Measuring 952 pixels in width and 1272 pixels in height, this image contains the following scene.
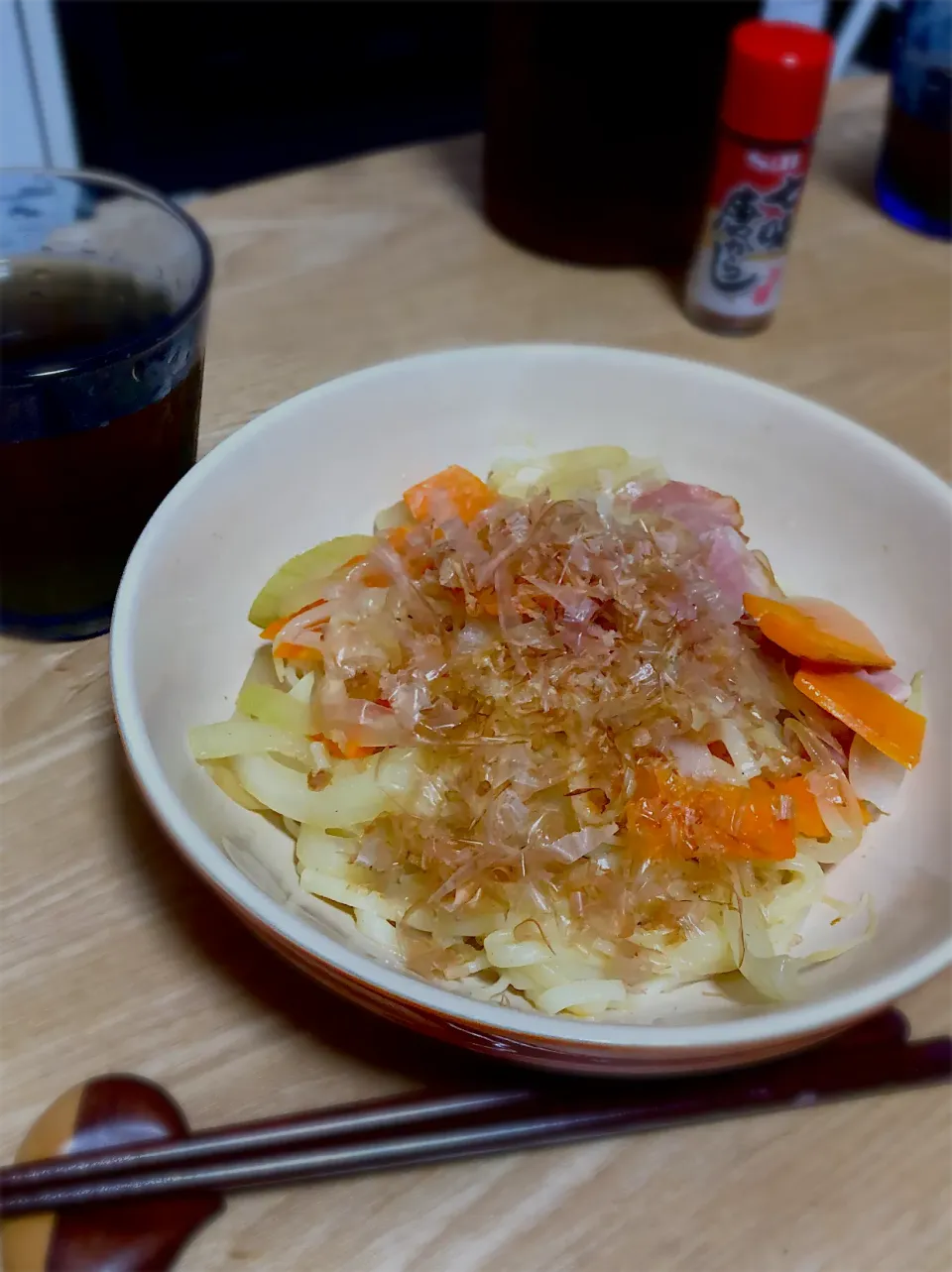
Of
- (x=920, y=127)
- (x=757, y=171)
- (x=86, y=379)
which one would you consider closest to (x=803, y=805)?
(x=86, y=379)

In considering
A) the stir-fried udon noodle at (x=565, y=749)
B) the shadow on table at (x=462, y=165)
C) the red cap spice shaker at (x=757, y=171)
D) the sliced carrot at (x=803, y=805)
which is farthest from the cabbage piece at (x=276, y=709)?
the shadow on table at (x=462, y=165)

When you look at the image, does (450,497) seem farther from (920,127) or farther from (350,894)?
(920,127)

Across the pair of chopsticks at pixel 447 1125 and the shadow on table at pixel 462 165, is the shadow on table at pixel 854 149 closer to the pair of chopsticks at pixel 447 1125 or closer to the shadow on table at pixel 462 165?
the shadow on table at pixel 462 165

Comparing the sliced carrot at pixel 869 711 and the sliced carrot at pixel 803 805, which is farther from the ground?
the sliced carrot at pixel 869 711

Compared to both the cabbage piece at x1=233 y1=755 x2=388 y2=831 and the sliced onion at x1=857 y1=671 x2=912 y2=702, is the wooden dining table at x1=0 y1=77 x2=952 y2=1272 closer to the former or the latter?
the cabbage piece at x1=233 y1=755 x2=388 y2=831

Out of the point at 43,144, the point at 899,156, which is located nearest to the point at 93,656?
the point at 899,156

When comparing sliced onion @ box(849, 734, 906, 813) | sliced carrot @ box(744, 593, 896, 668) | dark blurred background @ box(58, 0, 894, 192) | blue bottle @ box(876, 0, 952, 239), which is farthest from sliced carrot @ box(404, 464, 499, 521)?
dark blurred background @ box(58, 0, 894, 192)
